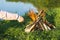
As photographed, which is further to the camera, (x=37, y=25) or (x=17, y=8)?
(x=17, y=8)

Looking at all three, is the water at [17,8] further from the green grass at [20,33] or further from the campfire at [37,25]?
the campfire at [37,25]

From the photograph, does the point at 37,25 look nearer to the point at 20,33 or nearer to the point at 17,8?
the point at 20,33

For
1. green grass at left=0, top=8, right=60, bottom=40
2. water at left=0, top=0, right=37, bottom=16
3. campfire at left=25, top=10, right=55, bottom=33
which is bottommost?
water at left=0, top=0, right=37, bottom=16

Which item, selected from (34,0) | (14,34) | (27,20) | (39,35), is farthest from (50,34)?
(34,0)

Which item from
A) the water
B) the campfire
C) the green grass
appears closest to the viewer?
the green grass

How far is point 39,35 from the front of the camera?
705cm

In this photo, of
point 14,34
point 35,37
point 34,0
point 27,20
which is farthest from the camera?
point 34,0

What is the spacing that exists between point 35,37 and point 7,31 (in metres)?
1.07

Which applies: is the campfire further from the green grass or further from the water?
the water

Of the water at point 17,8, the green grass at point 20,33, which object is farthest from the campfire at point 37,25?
the water at point 17,8

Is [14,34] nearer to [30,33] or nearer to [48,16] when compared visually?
[30,33]

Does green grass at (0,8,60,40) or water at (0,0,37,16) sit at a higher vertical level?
green grass at (0,8,60,40)

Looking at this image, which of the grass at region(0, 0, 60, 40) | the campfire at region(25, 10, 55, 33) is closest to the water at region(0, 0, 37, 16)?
the grass at region(0, 0, 60, 40)

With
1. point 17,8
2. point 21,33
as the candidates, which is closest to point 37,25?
point 21,33
